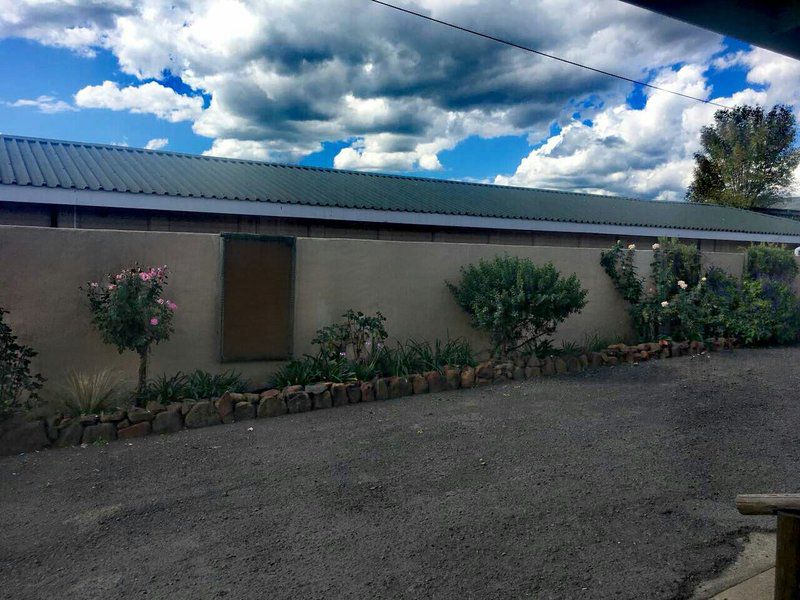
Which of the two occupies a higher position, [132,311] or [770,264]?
[770,264]

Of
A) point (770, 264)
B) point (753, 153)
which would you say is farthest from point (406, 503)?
point (753, 153)

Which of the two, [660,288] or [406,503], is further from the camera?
[660,288]

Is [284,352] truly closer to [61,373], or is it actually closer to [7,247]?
[61,373]

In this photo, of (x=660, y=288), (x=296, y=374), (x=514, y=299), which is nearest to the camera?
(x=296, y=374)

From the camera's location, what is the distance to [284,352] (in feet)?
25.1

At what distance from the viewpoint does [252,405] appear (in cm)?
644

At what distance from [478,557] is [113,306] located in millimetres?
4286

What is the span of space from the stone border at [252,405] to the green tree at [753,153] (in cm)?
2899

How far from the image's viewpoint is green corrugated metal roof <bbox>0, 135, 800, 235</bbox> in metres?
11.1

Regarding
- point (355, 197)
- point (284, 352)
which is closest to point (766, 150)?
point (355, 197)

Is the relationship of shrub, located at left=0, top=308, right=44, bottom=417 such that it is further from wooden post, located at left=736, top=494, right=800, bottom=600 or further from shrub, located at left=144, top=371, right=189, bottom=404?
wooden post, located at left=736, top=494, right=800, bottom=600

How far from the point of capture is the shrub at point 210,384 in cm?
666

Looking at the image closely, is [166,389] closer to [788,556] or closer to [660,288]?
[788,556]

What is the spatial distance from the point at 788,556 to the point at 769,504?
268 millimetres
